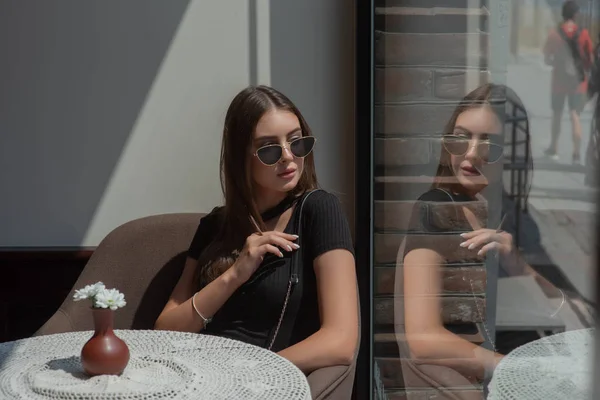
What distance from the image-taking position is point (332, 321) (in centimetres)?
196

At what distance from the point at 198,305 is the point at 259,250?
0.22 m

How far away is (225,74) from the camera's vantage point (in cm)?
277

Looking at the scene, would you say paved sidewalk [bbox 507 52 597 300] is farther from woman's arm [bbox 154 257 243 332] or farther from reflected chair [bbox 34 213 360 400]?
reflected chair [bbox 34 213 360 400]

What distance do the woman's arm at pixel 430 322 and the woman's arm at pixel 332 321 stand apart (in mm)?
171

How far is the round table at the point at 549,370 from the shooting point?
3.01 feet

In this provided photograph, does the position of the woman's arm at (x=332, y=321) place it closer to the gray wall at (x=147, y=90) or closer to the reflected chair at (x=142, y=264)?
the reflected chair at (x=142, y=264)

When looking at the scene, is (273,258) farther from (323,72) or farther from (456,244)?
(323,72)

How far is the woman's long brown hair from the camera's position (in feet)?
7.15

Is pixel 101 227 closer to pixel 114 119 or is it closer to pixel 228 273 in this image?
pixel 114 119

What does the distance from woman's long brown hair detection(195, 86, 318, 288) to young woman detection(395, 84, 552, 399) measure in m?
0.40

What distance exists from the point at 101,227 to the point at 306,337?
1042 mm

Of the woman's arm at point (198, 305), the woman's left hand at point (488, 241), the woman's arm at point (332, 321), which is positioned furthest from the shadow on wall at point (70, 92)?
the woman's left hand at point (488, 241)

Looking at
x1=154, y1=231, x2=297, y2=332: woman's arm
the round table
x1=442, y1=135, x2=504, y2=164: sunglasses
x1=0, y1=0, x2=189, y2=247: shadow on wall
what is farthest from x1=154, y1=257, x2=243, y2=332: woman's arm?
the round table

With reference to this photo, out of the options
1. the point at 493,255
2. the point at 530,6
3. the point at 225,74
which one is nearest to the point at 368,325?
the point at 225,74
